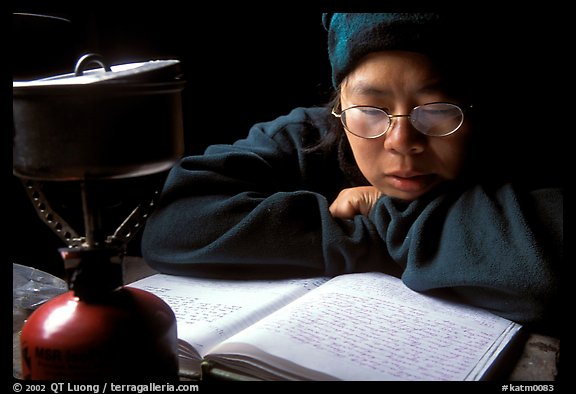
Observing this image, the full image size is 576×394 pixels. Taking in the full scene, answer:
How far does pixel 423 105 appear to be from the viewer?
0.93 m

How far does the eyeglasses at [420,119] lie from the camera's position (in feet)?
3.04

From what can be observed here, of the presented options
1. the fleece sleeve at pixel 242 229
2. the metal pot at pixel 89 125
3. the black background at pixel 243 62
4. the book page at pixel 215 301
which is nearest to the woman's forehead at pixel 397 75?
the black background at pixel 243 62

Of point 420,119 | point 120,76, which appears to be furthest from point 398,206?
point 120,76

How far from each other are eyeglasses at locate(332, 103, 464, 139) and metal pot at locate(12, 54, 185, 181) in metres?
0.46

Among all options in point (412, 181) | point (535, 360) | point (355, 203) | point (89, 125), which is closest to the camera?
point (89, 125)

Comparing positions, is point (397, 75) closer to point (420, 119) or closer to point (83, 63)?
point (420, 119)

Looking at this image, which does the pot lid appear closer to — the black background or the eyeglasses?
the black background

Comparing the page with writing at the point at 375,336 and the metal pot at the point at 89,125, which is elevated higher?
the metal pot at the point at 89,125

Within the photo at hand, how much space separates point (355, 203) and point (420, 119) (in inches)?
10.5

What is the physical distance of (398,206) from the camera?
1.02 m

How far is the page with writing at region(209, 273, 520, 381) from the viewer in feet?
2.22

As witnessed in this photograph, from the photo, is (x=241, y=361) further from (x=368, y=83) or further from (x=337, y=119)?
(x=337, y=119)

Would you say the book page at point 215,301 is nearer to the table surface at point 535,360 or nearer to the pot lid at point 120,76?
the table surface at point 535,360

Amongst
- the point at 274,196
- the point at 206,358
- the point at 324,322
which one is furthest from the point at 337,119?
the point at 206,358
